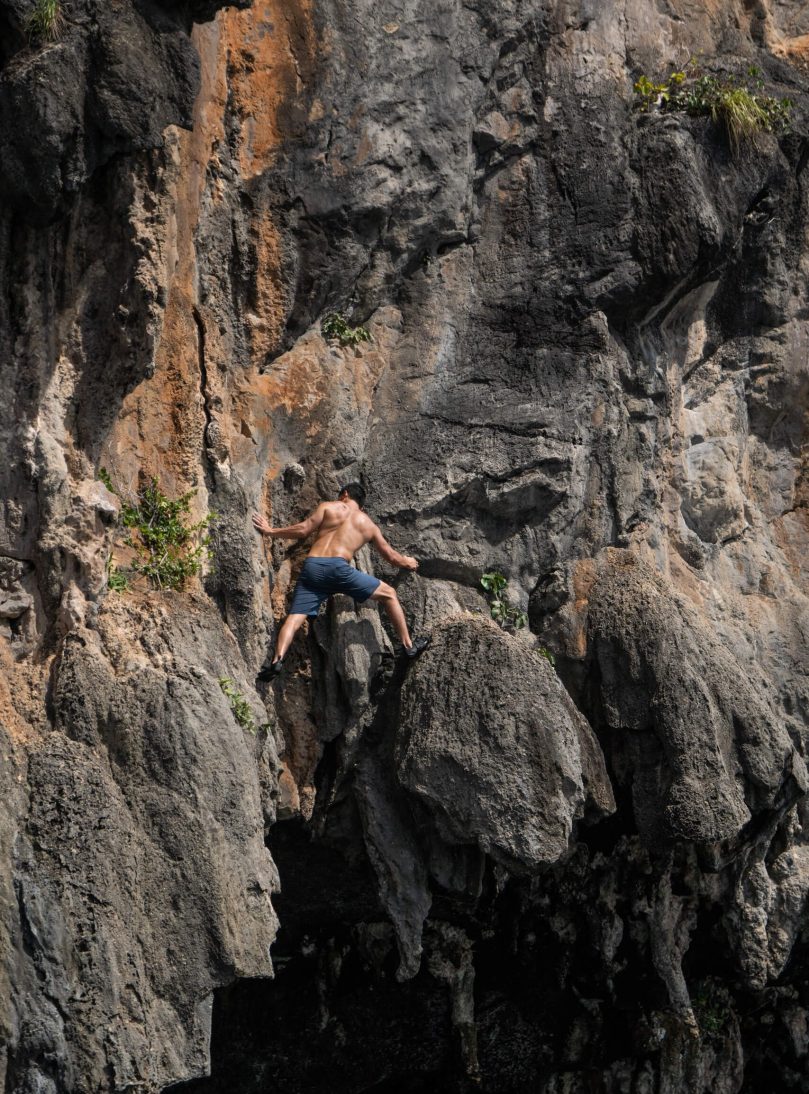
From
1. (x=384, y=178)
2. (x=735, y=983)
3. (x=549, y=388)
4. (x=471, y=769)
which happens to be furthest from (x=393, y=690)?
(x=735, y=983)

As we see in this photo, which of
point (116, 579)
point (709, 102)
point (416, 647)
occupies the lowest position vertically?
point (116, 579)

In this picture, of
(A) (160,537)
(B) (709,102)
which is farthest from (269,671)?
(B) (709,102)

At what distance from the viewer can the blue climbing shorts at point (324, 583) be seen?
11.0 m

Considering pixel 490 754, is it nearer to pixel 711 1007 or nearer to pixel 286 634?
pixel 286 634

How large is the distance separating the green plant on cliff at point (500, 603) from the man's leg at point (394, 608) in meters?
0.98

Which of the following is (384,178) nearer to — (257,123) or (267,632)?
(257,123)

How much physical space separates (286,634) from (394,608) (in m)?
0.89

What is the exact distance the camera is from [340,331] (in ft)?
38.9

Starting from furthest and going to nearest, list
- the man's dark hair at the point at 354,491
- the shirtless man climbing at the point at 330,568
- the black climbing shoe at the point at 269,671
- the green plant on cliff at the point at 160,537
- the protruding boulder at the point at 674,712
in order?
1. the protruding boulder at the point at 674,712
2. the man's dark hair at the point at 354,491
3. the shirtless man climbing at the point at 330,568
4. the black climbing shoe at the point at 269,671
5. the green plant on cliff at the point at 160,537

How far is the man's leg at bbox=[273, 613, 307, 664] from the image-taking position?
10922mm

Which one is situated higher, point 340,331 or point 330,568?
point 340,331

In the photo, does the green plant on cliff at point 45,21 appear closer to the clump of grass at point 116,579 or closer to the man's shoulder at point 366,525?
the clump of grass at point 116,579

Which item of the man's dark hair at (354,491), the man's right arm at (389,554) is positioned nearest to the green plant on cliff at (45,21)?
the man's dark hair at (354,491)

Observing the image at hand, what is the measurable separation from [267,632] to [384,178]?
3596 mm
